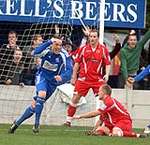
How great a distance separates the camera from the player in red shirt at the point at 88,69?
15.9 metres

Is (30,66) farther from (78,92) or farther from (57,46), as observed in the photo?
(57,46)

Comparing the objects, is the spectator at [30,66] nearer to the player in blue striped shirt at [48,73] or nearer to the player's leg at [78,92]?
the player's leg at [78,92]

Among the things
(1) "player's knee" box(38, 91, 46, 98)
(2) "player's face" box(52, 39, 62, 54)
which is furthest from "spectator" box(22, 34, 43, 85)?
(1) "player's knee" box(38, 91, 46, 98)

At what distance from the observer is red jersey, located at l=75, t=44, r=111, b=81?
15867 millimetres

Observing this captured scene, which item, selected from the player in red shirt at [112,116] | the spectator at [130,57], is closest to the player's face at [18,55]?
the spectator at [130,57]

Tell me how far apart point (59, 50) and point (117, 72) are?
4874 mm

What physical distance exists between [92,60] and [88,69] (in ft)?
0.77

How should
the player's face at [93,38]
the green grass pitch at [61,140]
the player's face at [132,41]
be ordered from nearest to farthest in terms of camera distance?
the green grass pitch at [61,140], the player's face at [93,38], the player's face at [132,41]

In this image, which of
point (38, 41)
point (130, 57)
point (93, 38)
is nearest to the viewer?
point (93, 38)

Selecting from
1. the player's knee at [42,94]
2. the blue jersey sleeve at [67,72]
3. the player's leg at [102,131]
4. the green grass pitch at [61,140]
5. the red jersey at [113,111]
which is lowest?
the green grass pitch at [61,140]

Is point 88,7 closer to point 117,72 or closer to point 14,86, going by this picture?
point 117,72

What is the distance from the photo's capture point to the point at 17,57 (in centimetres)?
1736

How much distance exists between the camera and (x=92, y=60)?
52.4 ft

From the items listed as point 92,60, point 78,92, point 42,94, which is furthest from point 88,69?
point 42,94
